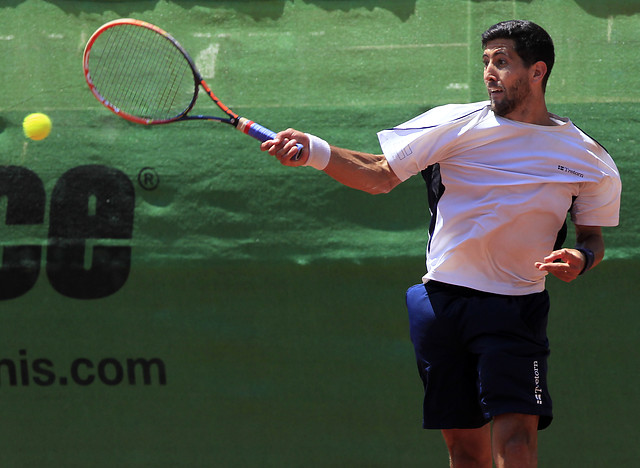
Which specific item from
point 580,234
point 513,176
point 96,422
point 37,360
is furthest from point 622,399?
point 37,360

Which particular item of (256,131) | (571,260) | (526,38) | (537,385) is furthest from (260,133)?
(537,385)

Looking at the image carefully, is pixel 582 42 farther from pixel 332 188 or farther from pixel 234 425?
pixel 234 425

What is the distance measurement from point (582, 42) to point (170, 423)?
7.52 feet

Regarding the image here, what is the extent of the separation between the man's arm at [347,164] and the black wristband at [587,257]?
0.57 metres

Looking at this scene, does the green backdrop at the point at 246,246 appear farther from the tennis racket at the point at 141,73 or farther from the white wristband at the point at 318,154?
the white wristband at the point at 318,154

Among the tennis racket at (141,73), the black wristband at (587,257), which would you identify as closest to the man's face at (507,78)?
the black wristband at (587,257)

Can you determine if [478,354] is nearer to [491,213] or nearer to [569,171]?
[491,213]

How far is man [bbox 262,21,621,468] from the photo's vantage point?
7.84 ft

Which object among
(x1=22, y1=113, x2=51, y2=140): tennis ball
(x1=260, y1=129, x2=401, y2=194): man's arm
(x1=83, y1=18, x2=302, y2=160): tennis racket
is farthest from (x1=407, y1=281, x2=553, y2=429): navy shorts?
(x1=22, y1=113, x2=51, y2=140): tennis ball

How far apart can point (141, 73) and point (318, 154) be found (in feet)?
3.95

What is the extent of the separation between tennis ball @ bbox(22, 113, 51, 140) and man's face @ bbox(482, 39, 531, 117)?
6.16ft

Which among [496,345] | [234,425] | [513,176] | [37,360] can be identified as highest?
[513,176]

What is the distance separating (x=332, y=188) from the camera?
136 inches

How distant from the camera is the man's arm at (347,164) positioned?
94.3 inches
